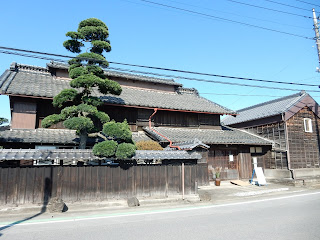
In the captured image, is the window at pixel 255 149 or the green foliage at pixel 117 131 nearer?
the green foliage at pixel 117 131

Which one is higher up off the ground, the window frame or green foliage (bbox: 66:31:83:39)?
green foliage (bbox: 66:31:83:39)

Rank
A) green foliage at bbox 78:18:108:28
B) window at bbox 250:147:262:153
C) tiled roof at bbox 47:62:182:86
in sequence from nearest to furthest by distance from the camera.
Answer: green foliage at bbox 78:18:108:28 → tiled roof at bbox 47:62:182:86 → window at bbox 250:147:262:153

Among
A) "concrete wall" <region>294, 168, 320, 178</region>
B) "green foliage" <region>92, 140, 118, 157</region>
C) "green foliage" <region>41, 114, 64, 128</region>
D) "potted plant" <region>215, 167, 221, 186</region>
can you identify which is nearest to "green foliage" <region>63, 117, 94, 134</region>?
"green foliage" <region>41, 114, 64, 128</region>

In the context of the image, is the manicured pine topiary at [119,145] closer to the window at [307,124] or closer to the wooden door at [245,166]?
the wooden door at [245,166]

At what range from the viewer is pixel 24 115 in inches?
522

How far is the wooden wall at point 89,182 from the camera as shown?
28.3 feet

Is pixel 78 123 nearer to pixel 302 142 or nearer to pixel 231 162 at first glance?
pixel 231 162

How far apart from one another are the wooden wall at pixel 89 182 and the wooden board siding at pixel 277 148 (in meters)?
10.9

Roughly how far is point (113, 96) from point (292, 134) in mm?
15037

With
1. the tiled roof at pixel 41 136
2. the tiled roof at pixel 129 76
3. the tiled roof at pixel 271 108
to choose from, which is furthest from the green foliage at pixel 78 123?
the tiled roof at pixel 271 108

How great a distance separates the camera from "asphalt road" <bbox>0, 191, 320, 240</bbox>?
5695 mm

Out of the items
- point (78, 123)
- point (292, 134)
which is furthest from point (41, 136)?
point (292, 134)

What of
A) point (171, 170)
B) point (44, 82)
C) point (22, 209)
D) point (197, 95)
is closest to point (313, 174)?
point (197, 95)

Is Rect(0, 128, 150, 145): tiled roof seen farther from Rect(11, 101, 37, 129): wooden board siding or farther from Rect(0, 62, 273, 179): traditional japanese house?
Rect(11, 101, 37, 129): wooden board siding
